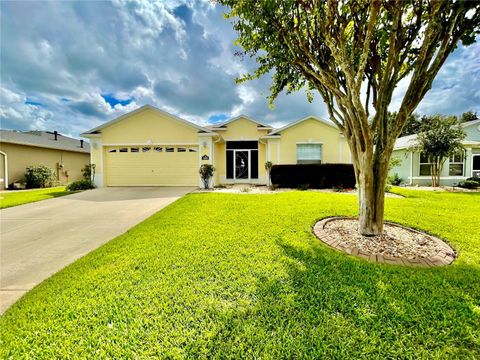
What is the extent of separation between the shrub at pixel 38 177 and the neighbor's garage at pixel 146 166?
663cm

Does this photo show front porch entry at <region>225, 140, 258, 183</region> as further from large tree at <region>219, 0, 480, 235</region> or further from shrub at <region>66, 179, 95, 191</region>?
large tree at <region>219, 0, 480, 235</region>

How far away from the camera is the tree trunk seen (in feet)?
14.4

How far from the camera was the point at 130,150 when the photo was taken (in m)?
13.9

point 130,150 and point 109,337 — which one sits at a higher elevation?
point 130,150

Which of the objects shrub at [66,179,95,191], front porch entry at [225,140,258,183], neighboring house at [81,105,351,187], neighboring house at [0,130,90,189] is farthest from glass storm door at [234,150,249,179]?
neighboring house at [0,130,90,189]

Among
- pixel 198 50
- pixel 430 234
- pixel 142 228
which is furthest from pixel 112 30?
pixel 430 234

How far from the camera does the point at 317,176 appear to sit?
41.1 feet

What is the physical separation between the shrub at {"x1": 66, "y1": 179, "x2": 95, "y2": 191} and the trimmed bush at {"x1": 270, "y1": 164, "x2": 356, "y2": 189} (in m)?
12.4

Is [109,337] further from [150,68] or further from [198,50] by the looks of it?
[150,68]

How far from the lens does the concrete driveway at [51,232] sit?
132 inches

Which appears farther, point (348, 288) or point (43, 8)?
point (43, 8)

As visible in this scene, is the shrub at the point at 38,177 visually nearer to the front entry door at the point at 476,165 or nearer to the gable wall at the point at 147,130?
the gable wall at the point at 147,130

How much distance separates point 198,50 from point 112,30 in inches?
170

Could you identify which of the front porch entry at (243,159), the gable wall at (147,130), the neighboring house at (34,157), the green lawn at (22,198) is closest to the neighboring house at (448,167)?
the front porch entry at (243,159)
